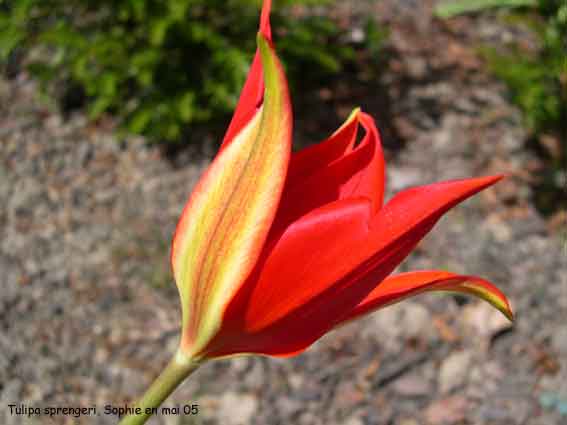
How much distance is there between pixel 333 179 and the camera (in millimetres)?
894

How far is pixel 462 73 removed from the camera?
3.27m

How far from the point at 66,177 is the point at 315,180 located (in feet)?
6.36

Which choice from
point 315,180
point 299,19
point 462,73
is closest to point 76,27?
point 299,19

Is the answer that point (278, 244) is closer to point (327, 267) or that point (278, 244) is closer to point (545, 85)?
point (327, 267)

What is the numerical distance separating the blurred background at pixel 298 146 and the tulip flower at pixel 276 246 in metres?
1.14

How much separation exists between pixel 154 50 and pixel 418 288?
198 cm

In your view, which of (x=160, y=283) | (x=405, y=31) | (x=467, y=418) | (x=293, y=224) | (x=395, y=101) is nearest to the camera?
(x=293, y=224)

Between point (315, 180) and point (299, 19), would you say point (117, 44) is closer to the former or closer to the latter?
point (299, 19)

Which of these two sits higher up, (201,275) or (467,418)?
(201,275)

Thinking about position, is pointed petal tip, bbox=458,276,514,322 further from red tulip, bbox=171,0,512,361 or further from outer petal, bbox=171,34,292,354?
outer petal, bbox=171,34,292,354

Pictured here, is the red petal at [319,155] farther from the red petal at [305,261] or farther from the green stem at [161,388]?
the green stem at [161,388]

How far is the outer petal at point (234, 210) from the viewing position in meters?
0.78

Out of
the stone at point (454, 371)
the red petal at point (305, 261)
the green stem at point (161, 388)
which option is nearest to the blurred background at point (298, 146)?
the stone at point (454, 371)

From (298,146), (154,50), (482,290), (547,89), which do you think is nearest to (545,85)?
(547,89)
